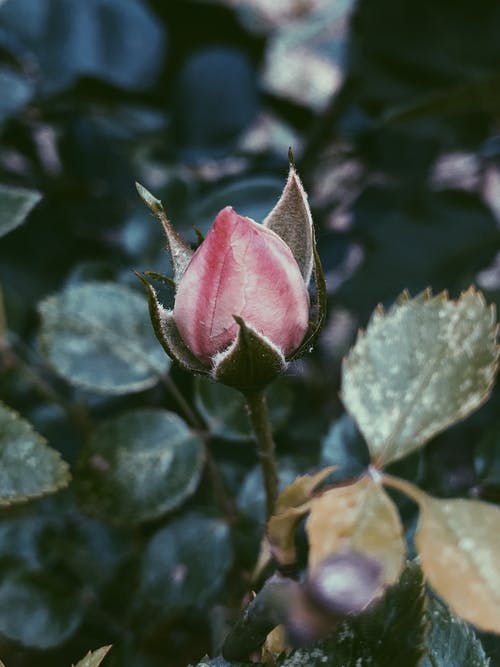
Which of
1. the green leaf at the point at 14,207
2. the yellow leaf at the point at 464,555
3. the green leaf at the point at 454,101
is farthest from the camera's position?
the green leaf at the point at 454,101

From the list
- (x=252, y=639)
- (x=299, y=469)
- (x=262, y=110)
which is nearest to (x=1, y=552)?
(x=299, y=469)

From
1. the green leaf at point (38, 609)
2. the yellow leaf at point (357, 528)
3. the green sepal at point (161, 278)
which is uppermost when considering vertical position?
the green sepal at point (161, 278)

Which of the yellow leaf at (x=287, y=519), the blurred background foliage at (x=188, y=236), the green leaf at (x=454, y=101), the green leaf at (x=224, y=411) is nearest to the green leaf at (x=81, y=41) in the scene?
the blurred background foliage at (x=188, y=236)

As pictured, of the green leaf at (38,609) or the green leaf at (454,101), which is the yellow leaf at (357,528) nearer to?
the green leaf at (38,609)

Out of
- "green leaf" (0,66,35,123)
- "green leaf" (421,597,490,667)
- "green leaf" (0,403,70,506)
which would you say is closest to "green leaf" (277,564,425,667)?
"green leaf" (421,597,490,667)

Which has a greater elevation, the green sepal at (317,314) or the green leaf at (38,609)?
the green sepal at (317,314)

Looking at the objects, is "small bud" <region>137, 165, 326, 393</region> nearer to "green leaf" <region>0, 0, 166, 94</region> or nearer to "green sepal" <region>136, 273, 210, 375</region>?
"green sepal" <region>136, 273, 210, 375</region>
